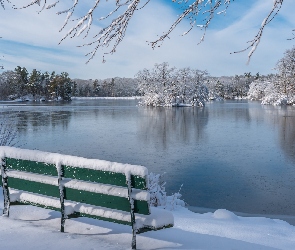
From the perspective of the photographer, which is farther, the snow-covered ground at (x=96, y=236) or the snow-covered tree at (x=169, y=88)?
the snow-covered tree at (x=169, y=88)

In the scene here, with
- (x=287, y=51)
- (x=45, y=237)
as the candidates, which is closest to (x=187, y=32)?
(x=45, y=237)

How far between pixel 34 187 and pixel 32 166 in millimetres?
278

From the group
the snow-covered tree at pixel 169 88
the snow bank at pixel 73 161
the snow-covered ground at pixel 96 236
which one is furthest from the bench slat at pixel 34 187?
the snow-covered tree at pixel 169 88

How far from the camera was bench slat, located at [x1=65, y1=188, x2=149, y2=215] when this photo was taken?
135 inches

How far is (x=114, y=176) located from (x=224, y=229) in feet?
8.24

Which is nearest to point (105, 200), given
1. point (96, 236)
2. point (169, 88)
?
point (96, 236)

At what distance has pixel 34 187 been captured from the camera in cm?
404

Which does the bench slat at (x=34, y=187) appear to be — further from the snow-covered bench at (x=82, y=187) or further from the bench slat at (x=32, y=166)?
the bench slat at (x=32, y=166)

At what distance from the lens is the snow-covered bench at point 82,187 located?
339 centimetres

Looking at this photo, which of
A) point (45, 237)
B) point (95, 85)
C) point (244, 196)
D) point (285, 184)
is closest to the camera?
point (45, 237)

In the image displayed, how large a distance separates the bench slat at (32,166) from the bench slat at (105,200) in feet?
0.97

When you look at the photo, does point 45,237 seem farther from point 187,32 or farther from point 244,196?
point 244,196

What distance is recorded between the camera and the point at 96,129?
82.5 feet

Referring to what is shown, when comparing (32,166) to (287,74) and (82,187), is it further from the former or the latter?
(287,74)
